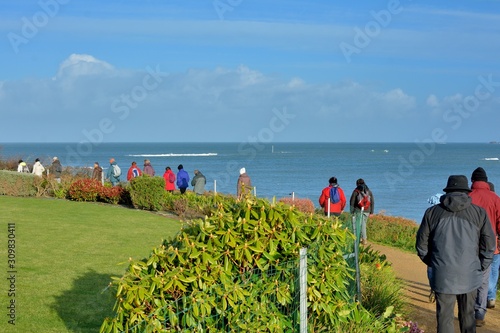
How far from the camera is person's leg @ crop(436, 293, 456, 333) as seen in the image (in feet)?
24.0

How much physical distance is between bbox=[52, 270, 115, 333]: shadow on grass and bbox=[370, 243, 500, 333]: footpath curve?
3.94 m

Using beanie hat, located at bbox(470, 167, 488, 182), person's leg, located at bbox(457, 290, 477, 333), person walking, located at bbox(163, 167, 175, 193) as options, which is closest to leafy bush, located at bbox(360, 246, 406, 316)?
person's leg, located at bbox(457, 290, 477, 333)

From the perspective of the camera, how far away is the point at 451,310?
7.34 meters

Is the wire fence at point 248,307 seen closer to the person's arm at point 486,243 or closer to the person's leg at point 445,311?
the person's leg at point 445,311

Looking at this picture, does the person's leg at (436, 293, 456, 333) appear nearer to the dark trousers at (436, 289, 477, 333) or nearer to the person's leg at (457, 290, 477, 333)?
the dark trousers at (436, 289, 477, 333)

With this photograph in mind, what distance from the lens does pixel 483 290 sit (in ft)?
30.1

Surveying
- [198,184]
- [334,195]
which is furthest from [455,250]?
[198,184]

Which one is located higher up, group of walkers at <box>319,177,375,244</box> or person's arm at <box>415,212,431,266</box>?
person's arm at <box>415,212,431,266</box>

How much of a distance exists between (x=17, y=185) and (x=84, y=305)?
1768 centimetres

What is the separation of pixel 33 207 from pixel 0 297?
12155mm

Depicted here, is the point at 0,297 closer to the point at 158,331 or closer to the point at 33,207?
the point at 158,331

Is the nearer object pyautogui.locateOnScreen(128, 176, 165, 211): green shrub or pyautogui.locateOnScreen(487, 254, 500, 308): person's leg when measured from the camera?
pyautogui.locateOnScreen(487, 254, 500, 308): person's leg

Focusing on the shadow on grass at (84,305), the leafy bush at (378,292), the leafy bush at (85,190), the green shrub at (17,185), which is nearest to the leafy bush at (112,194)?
the leafy bush at (85,190)

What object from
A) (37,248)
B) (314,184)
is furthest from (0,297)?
(314,184)
